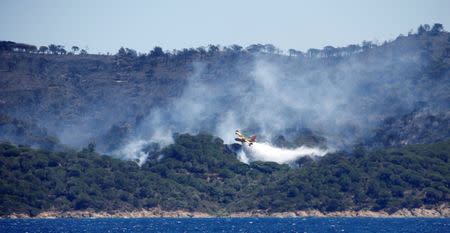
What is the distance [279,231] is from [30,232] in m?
43.5

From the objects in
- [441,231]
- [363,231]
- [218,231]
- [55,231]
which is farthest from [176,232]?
[441,231]

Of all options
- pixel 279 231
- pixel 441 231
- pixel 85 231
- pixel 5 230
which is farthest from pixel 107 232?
pixel 441 231

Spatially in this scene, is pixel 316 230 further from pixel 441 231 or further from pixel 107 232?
pixel 107 232

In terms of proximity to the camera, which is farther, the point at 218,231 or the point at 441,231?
the point at 218,231

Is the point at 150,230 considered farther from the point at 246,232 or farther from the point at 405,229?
the point at 405,229

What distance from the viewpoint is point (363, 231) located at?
175m

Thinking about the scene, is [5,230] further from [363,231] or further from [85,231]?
[363,231]

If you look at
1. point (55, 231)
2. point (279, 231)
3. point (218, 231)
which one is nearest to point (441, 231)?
point (279, 231)

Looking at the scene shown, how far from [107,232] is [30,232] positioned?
1337 cm

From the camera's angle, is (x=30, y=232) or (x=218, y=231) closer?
(x=30, y=232)

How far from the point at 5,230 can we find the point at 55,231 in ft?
31.6

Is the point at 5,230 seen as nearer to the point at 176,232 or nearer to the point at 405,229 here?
the point at 176,232

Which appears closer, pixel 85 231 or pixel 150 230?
pixel 85 231

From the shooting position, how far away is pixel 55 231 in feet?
559
